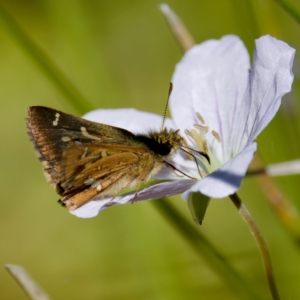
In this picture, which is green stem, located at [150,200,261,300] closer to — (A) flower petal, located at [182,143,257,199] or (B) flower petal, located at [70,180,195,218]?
(B) flower petal, located at [70,180,195,218]

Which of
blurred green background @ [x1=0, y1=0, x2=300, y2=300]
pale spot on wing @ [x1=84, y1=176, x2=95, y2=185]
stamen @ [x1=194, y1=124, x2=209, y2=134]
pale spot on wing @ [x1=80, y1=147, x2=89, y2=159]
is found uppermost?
pale spot on wing @ [x1=80, y1=147, x2=89, y2=159]

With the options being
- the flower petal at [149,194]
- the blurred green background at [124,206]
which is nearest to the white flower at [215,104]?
the flower petal at [149,194]

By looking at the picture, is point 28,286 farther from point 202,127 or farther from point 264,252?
point 202,127

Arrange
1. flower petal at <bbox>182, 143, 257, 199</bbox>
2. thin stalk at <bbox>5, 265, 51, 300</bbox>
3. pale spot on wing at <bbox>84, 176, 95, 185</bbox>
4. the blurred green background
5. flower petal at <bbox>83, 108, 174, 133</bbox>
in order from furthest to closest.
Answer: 1. the blurred green background
2. flower petal at <bbox>83, 108, 174, 133</bbox>
3. pale spot on wing at <bbox>84, 176, 95, 185</bbox>
4. thin stalk at <bbox>5, 265, 51, 300</bbox>
5. flower petal at <bbox>182, 143, 257, 199</bbox>

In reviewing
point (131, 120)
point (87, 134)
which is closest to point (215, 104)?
point (131, 120)

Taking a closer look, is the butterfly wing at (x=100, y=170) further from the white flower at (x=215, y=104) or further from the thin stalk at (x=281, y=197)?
the thin stalk at (x=281, y=197)

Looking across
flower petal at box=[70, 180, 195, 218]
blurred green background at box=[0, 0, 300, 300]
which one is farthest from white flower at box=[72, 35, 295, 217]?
blurred green background at box=[0, 0, 300, 300]

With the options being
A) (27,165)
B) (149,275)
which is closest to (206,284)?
(149,275)
